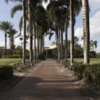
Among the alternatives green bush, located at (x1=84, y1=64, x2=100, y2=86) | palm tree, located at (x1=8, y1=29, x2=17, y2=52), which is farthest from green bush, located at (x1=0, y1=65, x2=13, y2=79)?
palm tree, located at (x1=8, y1=29, x2=17, y2=52)

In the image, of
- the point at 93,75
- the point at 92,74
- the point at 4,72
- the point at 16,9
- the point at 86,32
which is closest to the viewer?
the point at 93,75

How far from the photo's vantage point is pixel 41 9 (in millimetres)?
64188

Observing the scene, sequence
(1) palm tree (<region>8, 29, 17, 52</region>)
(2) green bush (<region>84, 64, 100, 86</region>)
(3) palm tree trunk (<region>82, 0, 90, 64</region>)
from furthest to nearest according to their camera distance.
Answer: (1) palm tree (<region>8, 29, 17, 52</region>), (3) palm tree trunk (<region>82, 0, 90, 64</region>), (2) green bush (<region>84, 64, 100, 86</region>)

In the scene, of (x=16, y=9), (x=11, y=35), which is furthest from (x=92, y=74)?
(x=11, y=35)

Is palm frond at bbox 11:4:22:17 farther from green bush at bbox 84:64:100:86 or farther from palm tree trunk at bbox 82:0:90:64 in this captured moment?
green bush at bbox 84:64:100:86

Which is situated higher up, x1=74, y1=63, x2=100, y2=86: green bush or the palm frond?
the palm frond

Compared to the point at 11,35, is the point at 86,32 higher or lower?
lower

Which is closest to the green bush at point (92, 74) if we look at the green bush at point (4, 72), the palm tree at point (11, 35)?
the green bush at point (4, 72)

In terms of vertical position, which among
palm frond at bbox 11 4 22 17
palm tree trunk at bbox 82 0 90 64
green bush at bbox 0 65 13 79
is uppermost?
palm frond at bbox 11 4 22 17

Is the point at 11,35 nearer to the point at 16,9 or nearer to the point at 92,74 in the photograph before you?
the point at 16,9

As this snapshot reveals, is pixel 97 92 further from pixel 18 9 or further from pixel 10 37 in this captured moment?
pixel 10 37

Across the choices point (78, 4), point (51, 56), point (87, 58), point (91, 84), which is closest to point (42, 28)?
point (78, 4)

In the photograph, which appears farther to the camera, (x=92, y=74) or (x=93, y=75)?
(x=92, y=74)

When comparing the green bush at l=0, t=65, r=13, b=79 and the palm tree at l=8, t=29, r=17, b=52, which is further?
the palm tree at l=8, t=29, r=17, b=52
